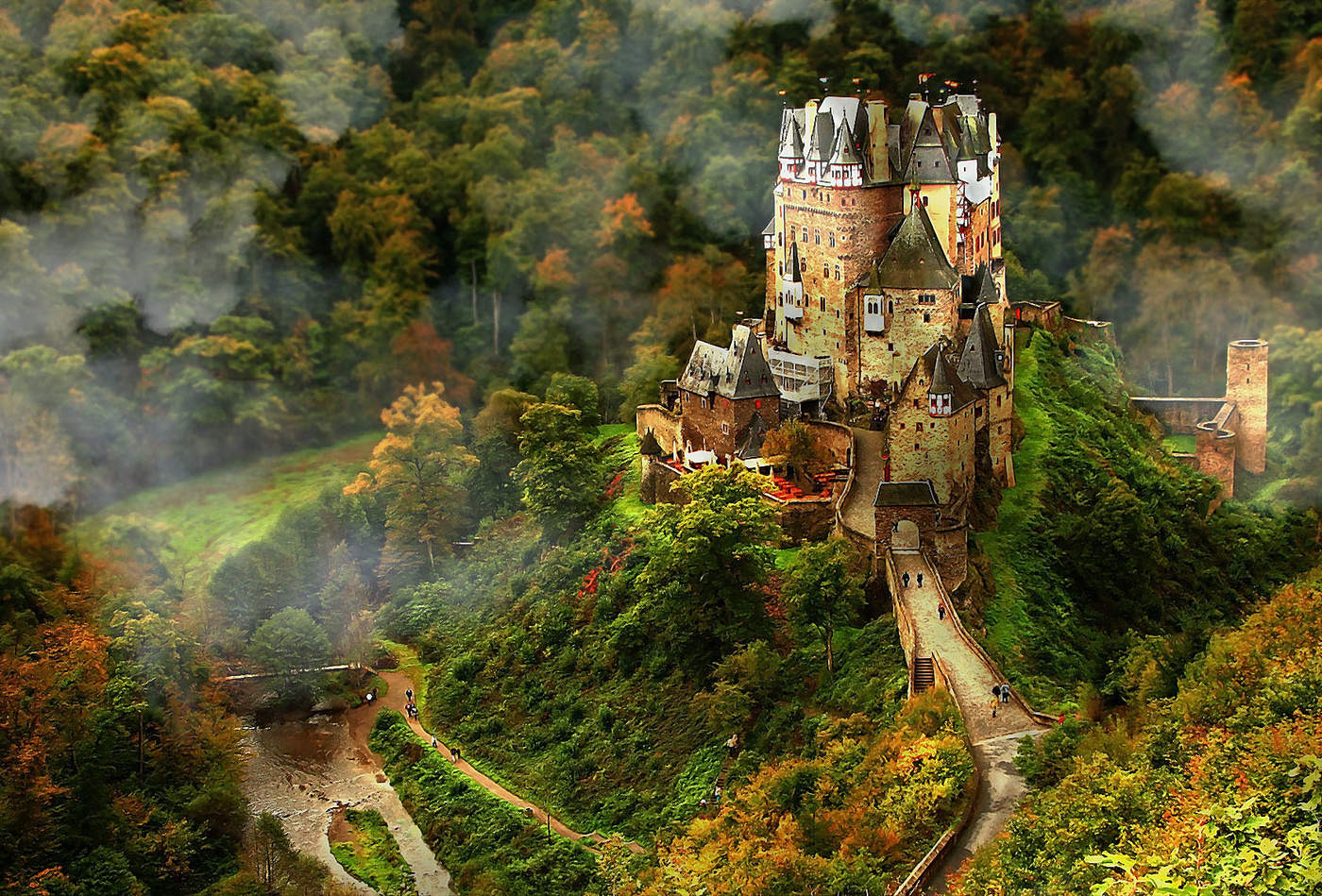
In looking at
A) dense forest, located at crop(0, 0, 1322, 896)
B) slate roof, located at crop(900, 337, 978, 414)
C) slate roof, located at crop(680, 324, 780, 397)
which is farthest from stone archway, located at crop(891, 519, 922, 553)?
slate roof, located at crop(680, 324, 780, 397)

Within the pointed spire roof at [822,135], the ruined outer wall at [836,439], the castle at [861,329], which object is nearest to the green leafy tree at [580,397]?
the castle at [861,329]

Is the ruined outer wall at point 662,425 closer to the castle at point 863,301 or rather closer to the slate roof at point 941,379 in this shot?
the castle at point 863,301

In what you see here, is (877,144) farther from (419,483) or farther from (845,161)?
(419,483)

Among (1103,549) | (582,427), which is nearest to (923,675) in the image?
(1103,549)

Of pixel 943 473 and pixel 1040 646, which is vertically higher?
pixel 943 473

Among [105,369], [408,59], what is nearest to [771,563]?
[105,369]

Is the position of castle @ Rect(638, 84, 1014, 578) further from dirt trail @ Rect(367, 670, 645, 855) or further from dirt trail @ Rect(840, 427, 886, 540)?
dirt trail @ Rect(367, 670, 645, 855)

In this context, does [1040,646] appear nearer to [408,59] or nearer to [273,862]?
[273,862]
